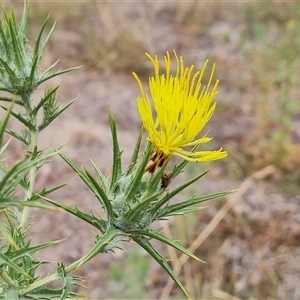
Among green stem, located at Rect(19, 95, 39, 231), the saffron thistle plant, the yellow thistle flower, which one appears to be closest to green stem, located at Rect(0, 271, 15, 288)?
the saffron thistle plant

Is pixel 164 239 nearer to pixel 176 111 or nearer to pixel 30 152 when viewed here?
pixel 176 111

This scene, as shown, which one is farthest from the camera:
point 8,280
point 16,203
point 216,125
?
point 216,125

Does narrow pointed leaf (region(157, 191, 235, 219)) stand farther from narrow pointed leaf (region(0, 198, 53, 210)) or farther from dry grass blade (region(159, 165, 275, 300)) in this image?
dry grass blade (region(159, 165, 275, 300))

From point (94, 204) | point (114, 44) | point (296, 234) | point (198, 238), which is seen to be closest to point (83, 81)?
point (114, 44)

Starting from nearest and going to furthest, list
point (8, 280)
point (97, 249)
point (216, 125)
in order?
point (97, 249) → point (8, 280) → point (216, 125)

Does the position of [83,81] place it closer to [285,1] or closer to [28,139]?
[285,1]

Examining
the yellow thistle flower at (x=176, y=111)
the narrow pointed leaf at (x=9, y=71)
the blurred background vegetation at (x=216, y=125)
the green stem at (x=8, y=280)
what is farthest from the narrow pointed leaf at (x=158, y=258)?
the blurred background vegetation at (x=216, y=125)

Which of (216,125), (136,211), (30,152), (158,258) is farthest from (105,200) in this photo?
(216,125)

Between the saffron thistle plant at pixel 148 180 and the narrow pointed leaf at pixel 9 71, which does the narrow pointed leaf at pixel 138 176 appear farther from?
the narrow pointed leaf at pixel 9 71

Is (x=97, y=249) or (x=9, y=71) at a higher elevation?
(x=9, y=71)
